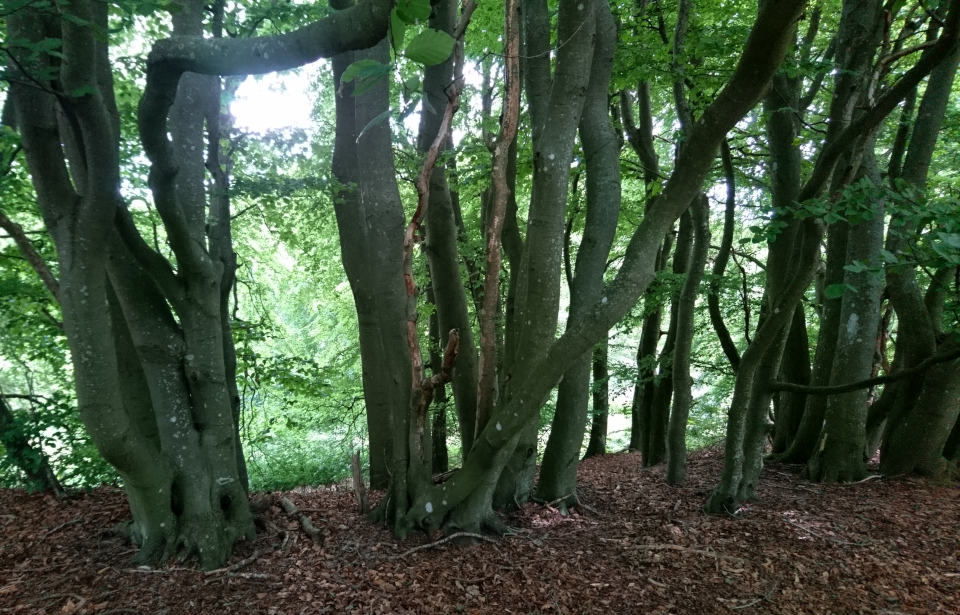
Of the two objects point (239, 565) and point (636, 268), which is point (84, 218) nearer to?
point (239, 565)

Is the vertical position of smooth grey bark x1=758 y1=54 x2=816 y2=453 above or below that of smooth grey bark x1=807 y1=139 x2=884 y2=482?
above

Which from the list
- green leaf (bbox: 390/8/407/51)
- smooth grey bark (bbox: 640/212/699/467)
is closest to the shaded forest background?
green leaf (bbox: 390/8/407/51)

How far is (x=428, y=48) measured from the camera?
73 centimetres

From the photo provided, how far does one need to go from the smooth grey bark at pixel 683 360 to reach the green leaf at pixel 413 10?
5.10m

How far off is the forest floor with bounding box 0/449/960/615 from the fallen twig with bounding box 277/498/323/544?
3.0 inches

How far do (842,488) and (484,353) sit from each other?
4116mm

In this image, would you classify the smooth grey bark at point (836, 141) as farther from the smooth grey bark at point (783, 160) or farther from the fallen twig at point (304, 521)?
the fallen twig at point (304, 521)

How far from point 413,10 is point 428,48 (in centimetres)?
12

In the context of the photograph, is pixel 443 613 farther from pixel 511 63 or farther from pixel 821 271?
pixel 821 271

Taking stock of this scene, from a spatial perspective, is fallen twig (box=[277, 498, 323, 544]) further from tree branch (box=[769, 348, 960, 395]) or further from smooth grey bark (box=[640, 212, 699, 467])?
smooth grey bark (box=[640, 212, 699, 467])

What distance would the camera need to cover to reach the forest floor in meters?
3.21

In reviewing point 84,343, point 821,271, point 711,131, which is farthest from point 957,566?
point 84,343

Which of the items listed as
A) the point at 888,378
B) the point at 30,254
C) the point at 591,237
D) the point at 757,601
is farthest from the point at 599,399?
the point at 30,254

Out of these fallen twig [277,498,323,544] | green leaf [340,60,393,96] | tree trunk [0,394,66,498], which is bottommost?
fallen twig [277,498,323,544]
